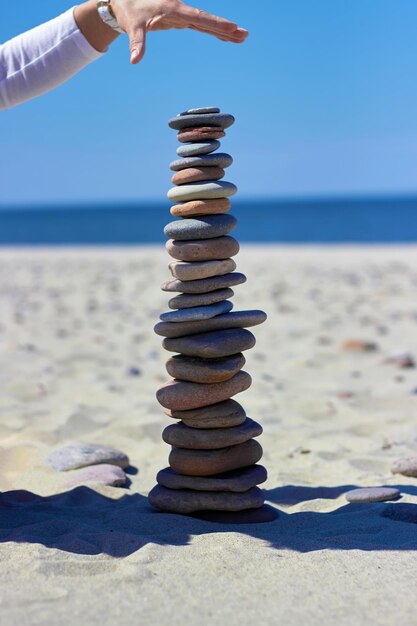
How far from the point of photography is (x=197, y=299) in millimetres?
2990

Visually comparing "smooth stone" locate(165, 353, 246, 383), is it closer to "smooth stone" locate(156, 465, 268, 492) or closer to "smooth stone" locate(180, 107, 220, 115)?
"smooth stone" locate(156, 465, 268, 492)

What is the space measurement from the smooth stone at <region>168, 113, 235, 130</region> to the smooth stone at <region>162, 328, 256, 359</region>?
0.76m

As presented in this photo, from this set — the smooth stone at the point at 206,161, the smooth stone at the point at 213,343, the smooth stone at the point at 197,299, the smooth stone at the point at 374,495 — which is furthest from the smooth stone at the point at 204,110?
the smooth stone at the point at 374,495

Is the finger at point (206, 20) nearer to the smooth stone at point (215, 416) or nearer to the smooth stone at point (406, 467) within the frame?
the smooth stone at point (215, 416)

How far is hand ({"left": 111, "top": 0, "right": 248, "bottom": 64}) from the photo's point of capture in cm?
259

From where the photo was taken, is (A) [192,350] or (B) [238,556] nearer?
(B) [238,556]

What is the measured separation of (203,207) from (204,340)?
0.48 meters

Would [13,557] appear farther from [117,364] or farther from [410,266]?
[410,266]

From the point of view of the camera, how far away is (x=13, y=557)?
8.11 feet

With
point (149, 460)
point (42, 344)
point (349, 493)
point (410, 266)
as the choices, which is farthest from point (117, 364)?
point (410, 266)

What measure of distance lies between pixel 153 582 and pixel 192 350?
0.93 meters

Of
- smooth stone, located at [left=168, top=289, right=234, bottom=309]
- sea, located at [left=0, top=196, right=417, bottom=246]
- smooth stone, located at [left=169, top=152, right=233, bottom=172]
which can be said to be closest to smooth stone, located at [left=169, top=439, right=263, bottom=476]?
smooth stone, located at [left=168, top=289, right=234, bottom=309]

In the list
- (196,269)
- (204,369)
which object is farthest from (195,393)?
(196,269)

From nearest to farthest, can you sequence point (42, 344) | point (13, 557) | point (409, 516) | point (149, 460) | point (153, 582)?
point (153, 582)
point (13, 557)
point (409, 516)
point (149, 460)
point (42, 344)
